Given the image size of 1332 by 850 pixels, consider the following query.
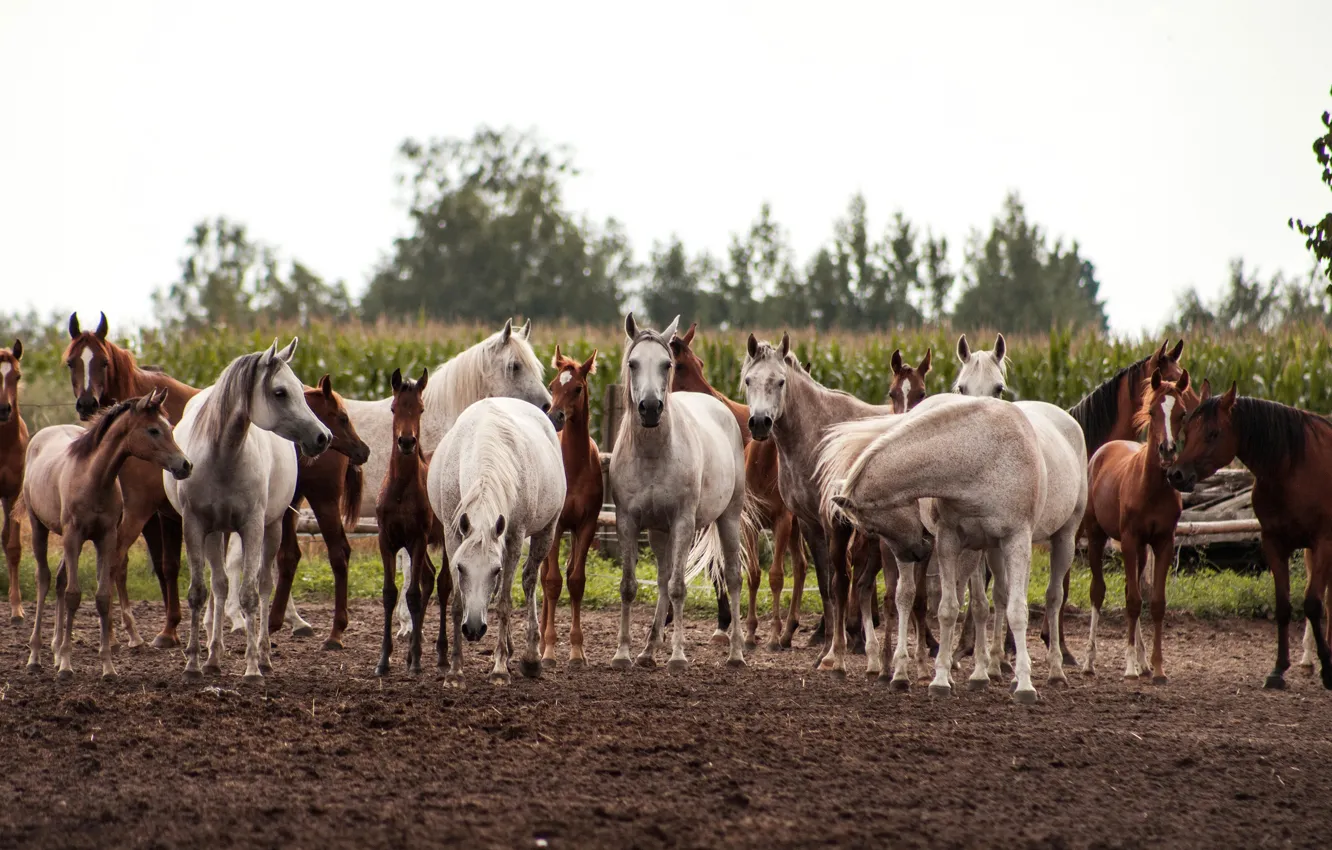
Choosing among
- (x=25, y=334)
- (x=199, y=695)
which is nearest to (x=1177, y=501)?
(x=199, y=695)

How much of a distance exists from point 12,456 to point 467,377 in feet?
12.9

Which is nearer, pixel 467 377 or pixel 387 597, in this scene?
pixel 387 597

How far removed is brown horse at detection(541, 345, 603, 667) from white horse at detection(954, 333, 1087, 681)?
2769mm

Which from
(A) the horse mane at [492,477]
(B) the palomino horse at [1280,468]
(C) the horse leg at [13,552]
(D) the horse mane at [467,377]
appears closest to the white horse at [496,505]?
(A) the horse mane at [492,477]

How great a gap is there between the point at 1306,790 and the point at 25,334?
51616 millimetres

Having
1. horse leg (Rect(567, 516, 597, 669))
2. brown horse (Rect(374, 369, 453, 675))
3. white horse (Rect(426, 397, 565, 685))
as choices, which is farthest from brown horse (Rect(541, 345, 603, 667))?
brown horse (Rect(374, 369, 453, 675))

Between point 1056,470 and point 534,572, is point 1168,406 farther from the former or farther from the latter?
point 534,572

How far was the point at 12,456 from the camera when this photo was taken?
10.5 metres

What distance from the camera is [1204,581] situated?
13.1 meters

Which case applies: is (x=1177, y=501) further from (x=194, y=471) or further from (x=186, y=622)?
(x=186, y=622)

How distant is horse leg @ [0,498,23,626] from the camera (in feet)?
34.8

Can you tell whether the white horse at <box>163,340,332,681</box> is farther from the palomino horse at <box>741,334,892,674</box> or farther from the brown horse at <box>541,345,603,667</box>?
the palomino horse at <box>741,334,892,674</box>

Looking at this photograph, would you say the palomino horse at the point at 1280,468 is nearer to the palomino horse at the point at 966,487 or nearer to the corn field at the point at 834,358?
the palomino horse at the point at 966,487

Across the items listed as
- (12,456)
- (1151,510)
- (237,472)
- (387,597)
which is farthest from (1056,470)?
(12,456)
